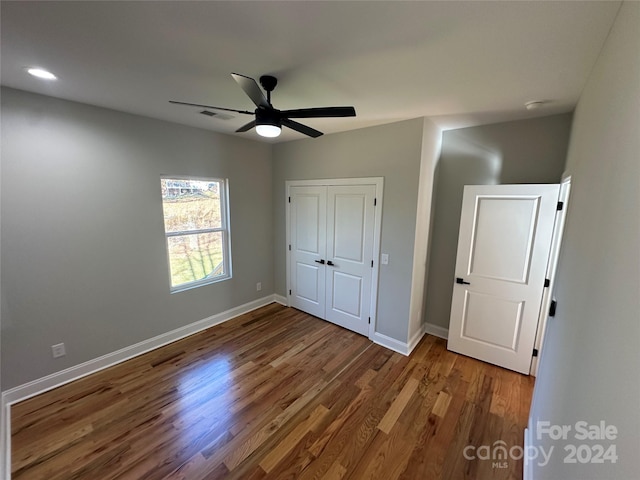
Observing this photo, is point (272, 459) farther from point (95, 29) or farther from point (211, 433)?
point (95, 29)

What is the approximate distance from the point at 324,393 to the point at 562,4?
9.52ft

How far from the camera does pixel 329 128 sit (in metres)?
3.07

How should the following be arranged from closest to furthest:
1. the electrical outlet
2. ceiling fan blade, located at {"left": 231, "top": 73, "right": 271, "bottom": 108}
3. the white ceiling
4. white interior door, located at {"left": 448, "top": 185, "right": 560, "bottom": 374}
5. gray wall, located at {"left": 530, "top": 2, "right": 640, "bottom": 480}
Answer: gray wall, located at {"left": 530, "top": 2, "right": 640, "bottom": 480}
the white ceiling
ceiling fan blade, located at {"left": 231, "top": 73, "right": 271, "bottom": 108}
the electrical outlet
white interior door, located at {"left": 448, "top": 185, "right": 560, "bottom": 374}

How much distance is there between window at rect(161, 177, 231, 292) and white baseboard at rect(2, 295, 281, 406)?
54 cm

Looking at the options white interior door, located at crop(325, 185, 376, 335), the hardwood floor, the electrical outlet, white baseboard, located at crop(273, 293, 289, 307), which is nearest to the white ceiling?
white interior door, located at crop(325, 185, 376, 335)

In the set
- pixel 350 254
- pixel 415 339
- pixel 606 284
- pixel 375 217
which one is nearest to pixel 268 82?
pixel 375 217

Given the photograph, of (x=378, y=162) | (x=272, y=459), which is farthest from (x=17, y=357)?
(x=378, y=162)

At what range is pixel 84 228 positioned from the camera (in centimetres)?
246

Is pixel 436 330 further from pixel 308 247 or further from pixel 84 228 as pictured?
pixel 84 228

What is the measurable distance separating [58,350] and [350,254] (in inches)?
122

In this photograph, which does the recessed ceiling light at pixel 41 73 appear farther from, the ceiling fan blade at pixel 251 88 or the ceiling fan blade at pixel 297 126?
the ceiling fan blade at pixel 297 126

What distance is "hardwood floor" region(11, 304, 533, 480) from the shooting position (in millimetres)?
1758

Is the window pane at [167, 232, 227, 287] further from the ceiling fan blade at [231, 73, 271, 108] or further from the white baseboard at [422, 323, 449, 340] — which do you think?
the white baseboard at [422, 323, 449, 340]

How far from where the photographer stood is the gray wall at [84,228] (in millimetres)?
2139
